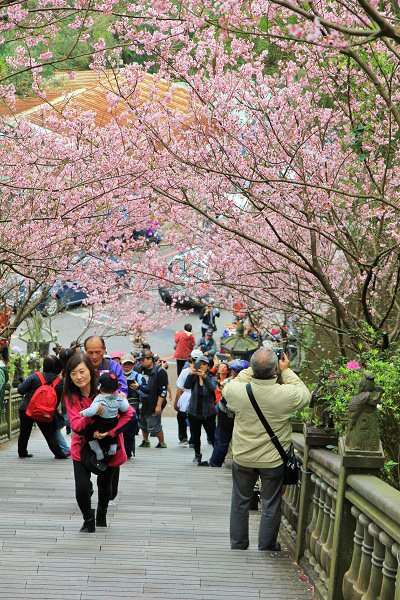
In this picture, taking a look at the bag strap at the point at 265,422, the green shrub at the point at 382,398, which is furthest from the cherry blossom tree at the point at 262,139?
the green shrub at the point at 382,398

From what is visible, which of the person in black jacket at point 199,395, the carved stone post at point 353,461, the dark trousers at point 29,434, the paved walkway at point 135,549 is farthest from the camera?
the person in black jacket at point 199,395

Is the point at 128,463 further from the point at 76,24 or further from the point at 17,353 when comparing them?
the point at 17,353

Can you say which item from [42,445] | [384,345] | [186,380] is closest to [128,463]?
[186,380]

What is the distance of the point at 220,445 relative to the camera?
46.1ft

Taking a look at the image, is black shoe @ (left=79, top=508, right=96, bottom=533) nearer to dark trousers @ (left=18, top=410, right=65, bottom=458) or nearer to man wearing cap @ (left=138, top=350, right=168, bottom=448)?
dark trousers @ (left=18, top=410, right=65, bottom=458)

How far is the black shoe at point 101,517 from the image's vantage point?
893cm

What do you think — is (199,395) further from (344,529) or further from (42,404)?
(344,529)

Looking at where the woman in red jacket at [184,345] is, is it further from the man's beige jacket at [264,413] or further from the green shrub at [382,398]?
the green shrub at [382,398]

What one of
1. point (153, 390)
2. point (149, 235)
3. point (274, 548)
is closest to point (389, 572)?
point (274, 548)

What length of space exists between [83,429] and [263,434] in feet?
5.23

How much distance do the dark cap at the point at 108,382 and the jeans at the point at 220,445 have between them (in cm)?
506

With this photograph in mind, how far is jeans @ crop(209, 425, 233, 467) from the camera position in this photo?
45.0ft

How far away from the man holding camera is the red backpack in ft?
19.4

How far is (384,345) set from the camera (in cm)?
970
